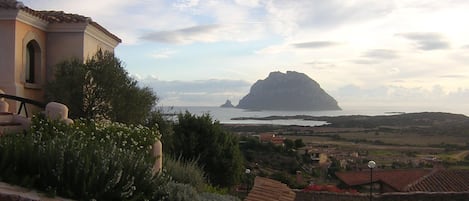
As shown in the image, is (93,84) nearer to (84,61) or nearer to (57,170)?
(84,61)

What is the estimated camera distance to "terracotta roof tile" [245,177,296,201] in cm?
1339

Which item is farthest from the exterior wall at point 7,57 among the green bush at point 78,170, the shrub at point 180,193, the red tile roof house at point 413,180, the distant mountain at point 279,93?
the distant mountain at point 279,93

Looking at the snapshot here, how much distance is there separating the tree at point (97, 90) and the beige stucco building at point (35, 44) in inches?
34.9

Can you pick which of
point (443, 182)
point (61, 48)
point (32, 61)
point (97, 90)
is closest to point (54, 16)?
point (61, 48)

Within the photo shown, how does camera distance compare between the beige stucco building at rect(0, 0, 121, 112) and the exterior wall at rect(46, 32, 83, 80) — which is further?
the exterior wall at rect(46, 32, 83, 80)

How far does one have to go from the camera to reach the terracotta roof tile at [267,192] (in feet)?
43.9

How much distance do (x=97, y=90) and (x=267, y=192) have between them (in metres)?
5.13

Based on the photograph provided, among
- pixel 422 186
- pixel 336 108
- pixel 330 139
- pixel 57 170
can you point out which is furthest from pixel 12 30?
pixel 336 108

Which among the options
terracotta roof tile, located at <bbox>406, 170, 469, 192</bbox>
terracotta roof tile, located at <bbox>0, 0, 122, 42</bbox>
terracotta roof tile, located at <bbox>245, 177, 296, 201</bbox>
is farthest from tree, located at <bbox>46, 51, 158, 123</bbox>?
terracotta roof tile, located at <bbox>406, 170, 469, 192</bbox>

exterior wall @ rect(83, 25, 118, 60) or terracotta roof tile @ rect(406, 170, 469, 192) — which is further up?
exterior wall @ rect(83, 25, 118, 60)

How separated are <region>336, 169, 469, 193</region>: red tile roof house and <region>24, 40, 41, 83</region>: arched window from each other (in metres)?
A: 19.2

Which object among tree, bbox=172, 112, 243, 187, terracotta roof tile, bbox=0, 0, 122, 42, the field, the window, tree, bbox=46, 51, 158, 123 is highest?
terracotta roof tile, bbox=0, 0, 122, 42

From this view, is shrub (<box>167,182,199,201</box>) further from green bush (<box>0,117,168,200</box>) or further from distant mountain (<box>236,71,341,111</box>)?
distant mountain (<box>236,71,341,111</box>)

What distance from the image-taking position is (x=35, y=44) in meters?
14.8
